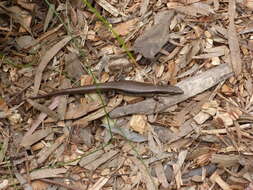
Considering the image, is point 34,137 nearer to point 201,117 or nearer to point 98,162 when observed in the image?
point 98,162

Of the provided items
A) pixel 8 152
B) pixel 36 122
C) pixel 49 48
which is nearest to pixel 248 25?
pixel 49 48

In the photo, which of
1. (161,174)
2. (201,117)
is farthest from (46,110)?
(201,117)

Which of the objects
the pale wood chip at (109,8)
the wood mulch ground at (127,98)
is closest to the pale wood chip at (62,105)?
the wood mulch ground at (127,98)

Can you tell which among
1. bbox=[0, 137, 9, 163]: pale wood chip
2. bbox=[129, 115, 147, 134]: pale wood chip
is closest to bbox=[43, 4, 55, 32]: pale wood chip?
bbox=[0, 137, 9, 163]: pale wood chip

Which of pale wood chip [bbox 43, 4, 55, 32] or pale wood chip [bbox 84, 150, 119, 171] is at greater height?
pale wood chip [bbox 43, 4, 55, 32]

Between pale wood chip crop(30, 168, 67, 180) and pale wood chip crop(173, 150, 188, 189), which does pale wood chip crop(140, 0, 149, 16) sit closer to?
pale wood chip crop(173, 150, 188, 189)

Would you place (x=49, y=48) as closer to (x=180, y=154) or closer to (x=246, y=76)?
(x=180, y=154)

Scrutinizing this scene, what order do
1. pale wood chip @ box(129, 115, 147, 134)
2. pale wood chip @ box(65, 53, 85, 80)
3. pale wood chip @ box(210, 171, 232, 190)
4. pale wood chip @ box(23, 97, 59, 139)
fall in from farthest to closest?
pale wood chip @ box(65, 53, 85, 80), pale wood chip @ box(23, 97, 59, 139), pale wood chip @ box(129, 115, 147, 134), pale wood chip @ box(210, 171, 232, 190)
